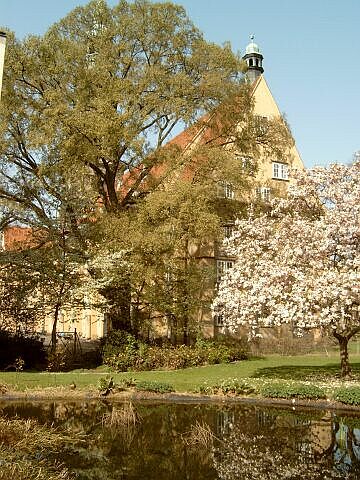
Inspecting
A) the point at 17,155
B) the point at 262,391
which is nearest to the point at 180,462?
the point at 262,391

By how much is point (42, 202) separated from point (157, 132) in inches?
245

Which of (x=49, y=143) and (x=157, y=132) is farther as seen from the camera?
(x=157, y=132)

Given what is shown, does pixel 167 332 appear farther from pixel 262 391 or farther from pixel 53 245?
pixel 262 391

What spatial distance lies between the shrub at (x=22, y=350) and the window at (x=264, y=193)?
12.1 meters

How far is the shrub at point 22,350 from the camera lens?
23.8 m

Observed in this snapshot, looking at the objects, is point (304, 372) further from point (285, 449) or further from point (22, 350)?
point (22, 350)

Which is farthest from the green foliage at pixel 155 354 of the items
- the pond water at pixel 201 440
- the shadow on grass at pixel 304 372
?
the pond water at pixel 201 440

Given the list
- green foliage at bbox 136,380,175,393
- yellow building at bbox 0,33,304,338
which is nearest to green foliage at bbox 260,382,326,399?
green foliage at bbox 136,380,175,393

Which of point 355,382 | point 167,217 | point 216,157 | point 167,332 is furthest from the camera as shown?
point 167,332

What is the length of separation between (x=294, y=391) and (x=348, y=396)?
1538 millimetres

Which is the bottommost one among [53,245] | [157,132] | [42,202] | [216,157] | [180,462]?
[180,462]

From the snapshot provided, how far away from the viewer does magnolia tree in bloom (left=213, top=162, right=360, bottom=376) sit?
55.4 feet

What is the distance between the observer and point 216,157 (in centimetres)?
2373

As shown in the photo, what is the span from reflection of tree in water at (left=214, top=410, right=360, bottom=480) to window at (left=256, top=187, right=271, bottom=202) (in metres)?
14.2
